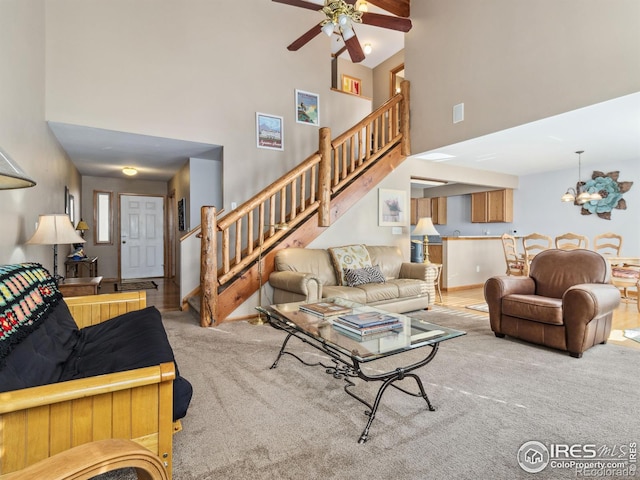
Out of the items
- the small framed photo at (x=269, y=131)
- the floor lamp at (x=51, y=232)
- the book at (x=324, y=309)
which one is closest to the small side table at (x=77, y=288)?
the floor lamp at (x=51, y=232)

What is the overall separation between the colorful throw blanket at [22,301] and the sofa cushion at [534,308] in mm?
3751

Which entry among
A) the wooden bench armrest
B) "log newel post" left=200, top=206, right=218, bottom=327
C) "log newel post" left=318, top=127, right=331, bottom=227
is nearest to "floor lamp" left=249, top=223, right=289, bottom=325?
"log newel post" left=200, top=206, right=218, bottom=327

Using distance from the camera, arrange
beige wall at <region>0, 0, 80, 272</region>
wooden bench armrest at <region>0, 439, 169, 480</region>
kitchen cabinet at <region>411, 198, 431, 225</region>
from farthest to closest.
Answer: kitchen cabinet at <region>411, 198, 431, 225</region> < beige wall at <region>0, 0, 80, 272</region> < wooden bench armrest at <region>0, 439, 169, 480</region>

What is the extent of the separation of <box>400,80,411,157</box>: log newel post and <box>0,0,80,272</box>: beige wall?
470 centimetres

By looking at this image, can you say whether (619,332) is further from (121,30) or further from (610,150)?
A: (121,30)

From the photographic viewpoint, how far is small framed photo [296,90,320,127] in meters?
5.74

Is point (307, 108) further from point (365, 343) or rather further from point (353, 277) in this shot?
point (365, 343)

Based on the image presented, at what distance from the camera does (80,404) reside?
1.17 m

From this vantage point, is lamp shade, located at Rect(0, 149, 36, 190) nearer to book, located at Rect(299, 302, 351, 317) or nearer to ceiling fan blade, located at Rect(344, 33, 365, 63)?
book, located at Rect(299, 302, 351, 317)

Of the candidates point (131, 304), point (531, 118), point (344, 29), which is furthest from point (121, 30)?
point (531, 118)

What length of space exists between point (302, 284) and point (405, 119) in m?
3.41

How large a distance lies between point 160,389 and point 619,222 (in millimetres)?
7487

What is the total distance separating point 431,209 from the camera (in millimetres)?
9141

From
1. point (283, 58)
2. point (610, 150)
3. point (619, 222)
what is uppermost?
point (283, 58)
